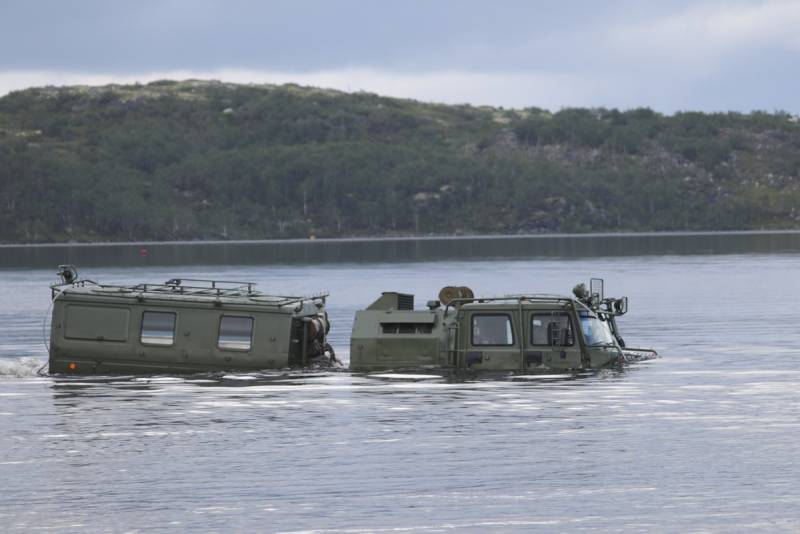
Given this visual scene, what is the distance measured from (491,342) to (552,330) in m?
1.82

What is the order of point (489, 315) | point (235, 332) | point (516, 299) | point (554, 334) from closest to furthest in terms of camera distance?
point (489, 315)
point (554, 334)
point (516, 299)
point (235, 332)

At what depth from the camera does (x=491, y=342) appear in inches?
1797

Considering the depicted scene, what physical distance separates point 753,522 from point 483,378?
65.7ft

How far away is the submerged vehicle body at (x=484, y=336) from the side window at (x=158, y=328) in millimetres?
5577

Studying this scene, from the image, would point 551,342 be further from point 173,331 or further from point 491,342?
point 173,331

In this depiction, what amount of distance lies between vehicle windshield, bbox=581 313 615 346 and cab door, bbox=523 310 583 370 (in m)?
0.55

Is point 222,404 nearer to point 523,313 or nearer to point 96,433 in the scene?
point 96,433

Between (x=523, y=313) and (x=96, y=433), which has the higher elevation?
(x=523, y=313)

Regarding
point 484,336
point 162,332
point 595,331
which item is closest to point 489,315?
point 484,336

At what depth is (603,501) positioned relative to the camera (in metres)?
28.2

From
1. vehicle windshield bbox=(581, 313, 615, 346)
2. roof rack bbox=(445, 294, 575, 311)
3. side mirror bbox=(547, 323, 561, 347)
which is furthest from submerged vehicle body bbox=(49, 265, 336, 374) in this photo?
vehicle windshield bbox=(581, 313, 615, 346)

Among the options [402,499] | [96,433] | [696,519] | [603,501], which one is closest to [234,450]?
[96,433]

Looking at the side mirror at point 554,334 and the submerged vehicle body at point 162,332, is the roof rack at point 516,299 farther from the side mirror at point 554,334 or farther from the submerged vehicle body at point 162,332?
the submerged vehicle body at point 162,332

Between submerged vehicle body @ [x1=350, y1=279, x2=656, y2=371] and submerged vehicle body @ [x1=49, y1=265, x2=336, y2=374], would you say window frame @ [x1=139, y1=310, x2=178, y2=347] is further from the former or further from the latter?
submerged vehicle body @ [x1=350, y1=279, x2=656, y2=371]
